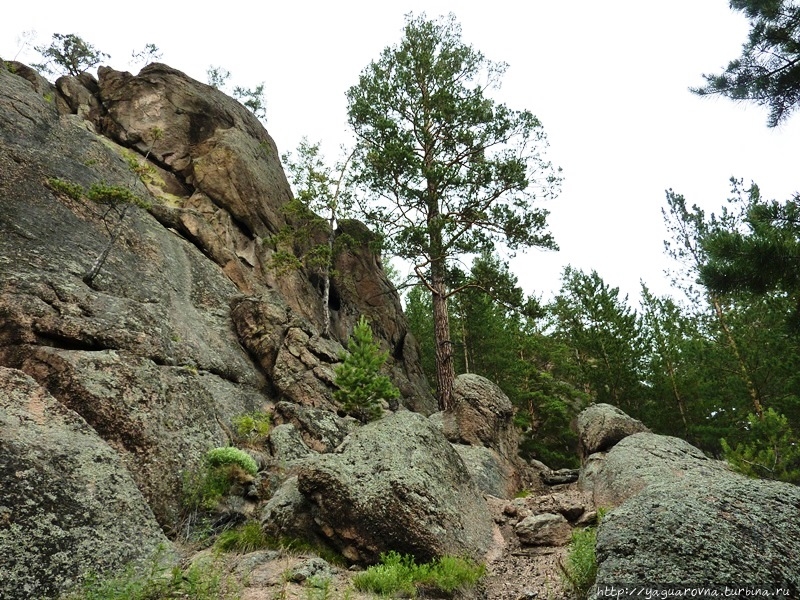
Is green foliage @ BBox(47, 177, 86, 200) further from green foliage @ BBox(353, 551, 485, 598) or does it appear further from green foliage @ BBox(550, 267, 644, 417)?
green foliage @ BBox(550, 267, 644, 417)

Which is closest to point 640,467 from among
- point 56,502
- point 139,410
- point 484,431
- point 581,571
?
point 484,431

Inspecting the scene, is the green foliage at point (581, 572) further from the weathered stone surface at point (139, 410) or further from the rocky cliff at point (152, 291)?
the weathered stone surface at point (139, 410)

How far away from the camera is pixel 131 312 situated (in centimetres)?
1289

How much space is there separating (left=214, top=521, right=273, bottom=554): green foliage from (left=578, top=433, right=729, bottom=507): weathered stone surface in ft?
25.3

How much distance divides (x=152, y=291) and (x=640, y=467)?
14.6 meters

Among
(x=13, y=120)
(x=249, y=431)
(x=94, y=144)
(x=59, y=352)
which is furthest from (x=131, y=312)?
(x=94, y=144)

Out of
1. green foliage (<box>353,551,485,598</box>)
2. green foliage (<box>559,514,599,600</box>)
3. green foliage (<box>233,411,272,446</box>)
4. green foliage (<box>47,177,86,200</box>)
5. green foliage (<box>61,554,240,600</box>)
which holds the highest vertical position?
green foliage (<box>47,177,86,200</box>)

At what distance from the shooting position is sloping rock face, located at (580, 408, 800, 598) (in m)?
5.02

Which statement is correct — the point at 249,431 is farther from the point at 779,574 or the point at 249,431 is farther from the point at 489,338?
the point at 489,338

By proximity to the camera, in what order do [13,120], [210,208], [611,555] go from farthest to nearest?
[210,208] < [13,120] < [611,555]

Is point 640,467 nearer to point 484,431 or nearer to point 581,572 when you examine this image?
point 484,431

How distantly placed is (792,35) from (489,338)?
1885cm

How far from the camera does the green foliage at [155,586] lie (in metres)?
5.88

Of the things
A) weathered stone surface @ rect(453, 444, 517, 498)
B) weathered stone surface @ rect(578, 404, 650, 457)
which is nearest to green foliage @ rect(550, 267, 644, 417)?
weathered stone surface @ rect(578, 404, 650, 457)
